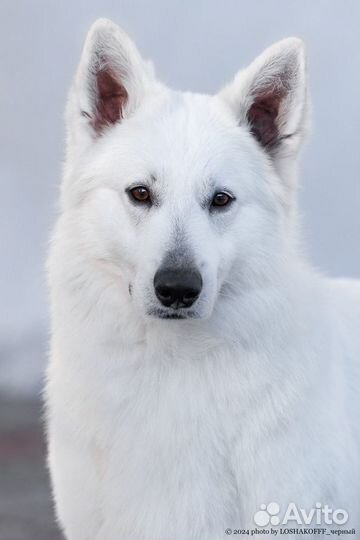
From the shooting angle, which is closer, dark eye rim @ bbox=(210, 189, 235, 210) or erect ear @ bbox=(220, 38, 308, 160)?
dark eye rim @ bbox=(210, 189, 235, 210)

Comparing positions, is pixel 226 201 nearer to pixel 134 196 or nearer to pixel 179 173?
pixel 179 173

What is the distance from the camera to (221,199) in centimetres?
467

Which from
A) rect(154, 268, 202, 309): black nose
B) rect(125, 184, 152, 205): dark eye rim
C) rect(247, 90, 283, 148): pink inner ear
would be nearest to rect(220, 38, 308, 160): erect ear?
rect(247, 90, 283, 148): pink inner ear

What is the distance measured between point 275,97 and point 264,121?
0.15 metres

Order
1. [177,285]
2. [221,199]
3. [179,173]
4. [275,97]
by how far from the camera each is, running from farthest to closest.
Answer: [275,97], [221,199], [179,173], [177,285]

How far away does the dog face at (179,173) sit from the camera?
4434 mm

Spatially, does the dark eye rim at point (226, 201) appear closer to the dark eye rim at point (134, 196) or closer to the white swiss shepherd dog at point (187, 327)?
the white swiss shepherd dog at point (187, 327)

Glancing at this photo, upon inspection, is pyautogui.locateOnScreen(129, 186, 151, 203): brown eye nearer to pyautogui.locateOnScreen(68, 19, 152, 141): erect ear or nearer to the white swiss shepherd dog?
the white swiss shepherd dog

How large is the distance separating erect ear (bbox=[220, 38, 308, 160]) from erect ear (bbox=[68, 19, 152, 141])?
46 centimetres

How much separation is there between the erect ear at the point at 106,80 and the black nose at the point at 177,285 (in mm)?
1025

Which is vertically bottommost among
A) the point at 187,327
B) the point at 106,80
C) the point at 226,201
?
the point at 187,327

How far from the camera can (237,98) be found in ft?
16.3

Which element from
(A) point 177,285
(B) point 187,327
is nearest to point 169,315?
(A) point 177,285

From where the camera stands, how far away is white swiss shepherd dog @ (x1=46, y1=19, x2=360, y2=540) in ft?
15.1
